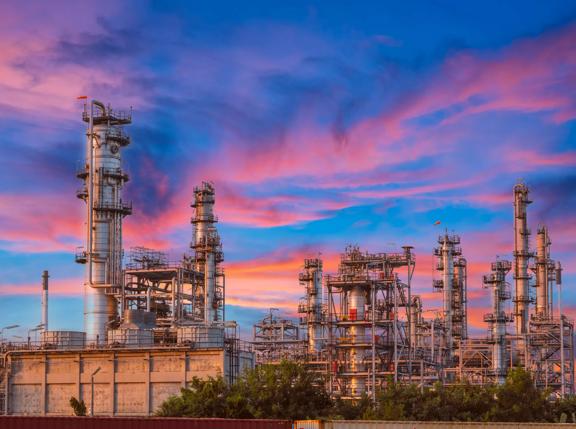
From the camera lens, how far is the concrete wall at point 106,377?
67.7m

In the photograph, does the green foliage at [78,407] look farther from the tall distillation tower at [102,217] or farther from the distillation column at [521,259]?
the distillation column at [521,259]

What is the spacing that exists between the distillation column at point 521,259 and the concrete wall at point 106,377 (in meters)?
51.9

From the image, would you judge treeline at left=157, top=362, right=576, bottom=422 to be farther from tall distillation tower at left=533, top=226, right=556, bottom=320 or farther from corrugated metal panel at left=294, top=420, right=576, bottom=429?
tall distillation tower at left=533, top=226, right=556, bottom=320

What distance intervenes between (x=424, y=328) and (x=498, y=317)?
476 inches

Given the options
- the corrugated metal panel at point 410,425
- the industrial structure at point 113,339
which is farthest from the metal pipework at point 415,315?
the corrugated metal panel at point 410,425

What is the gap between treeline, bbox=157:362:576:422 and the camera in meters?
52.3

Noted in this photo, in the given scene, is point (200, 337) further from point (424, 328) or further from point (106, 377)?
point (424, 328)

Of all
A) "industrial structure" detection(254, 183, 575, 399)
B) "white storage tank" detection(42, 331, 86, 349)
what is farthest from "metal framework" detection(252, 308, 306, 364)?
"white storage tank" detection(42, 331, 86, 349)

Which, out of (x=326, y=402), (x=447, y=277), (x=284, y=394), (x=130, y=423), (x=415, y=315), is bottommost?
(x=326, y=402)

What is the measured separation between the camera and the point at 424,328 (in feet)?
370

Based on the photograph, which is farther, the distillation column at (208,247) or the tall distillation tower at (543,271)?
the tall distillation tower at (543,271)

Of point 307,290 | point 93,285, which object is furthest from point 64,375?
point 307,290

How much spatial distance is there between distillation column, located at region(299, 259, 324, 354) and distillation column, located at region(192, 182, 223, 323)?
1474 centimetres

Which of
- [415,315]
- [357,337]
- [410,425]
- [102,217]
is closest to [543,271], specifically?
[415,315]
